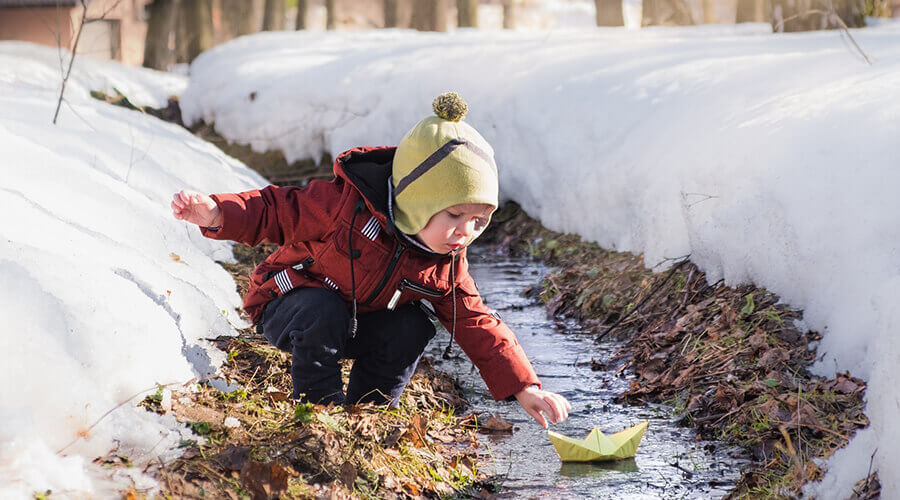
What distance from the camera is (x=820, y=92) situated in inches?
200

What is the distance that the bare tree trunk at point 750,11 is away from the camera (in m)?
15.3

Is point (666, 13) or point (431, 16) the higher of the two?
point (431, 16)

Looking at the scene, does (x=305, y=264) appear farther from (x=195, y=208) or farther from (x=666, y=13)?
(x=666, y=13)

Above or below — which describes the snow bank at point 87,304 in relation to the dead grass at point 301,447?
above

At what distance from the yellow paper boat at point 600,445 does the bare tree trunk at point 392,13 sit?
60.6ft

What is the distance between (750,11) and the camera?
59.9 feet

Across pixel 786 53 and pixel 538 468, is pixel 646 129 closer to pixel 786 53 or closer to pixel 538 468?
pixel 786 53

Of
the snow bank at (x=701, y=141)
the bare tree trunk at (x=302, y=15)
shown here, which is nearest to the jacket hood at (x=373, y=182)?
the snow bank at (x=701, y=141)

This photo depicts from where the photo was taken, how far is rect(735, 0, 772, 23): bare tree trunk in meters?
15.3

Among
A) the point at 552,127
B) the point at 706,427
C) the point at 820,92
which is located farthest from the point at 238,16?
the point at 706,427

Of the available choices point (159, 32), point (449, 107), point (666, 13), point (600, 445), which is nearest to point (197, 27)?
Answer: point (159, 32)

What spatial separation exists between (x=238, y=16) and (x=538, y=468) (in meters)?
23.4

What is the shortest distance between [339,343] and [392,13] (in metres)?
18.4

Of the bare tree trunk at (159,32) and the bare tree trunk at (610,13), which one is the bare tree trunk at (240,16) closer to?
the bare tree trunk at (159,32)
